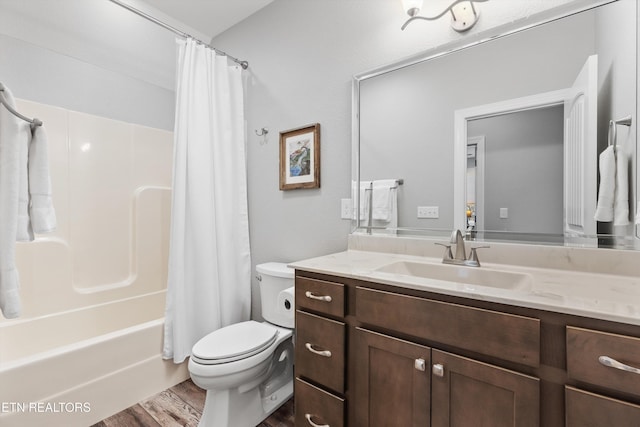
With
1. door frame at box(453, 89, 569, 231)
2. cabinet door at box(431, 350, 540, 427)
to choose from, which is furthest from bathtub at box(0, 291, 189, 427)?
door frame at box(453, 89, 569, 231)

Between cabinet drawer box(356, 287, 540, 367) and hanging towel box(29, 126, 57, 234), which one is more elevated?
hanging towel box(29, 126, 57, 234)

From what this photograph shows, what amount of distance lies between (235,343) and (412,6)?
6.18 ft

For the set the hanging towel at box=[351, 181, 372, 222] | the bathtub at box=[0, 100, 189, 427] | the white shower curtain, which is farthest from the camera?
the white shower curtain

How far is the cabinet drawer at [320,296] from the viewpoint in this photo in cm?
110

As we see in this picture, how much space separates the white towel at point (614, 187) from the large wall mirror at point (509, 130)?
2 cm

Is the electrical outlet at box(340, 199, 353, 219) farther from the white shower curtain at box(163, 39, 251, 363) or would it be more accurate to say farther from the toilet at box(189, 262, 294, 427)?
the white shower curtain at box(163, 39, 251, 363)

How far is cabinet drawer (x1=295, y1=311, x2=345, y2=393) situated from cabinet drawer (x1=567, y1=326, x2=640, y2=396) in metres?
0.66

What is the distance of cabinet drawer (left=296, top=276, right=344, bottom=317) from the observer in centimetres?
110

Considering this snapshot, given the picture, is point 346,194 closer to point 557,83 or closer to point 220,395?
point 557,83

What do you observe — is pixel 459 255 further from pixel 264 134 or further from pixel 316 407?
pixel 264 134

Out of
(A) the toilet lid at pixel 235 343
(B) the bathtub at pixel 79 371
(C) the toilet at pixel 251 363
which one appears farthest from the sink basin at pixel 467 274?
(B) the bathtub at pixel 79 371

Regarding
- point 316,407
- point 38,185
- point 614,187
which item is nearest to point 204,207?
point 38,185

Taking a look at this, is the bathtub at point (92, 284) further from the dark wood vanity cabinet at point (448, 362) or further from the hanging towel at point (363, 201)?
the hanging towel at point (363, 201)

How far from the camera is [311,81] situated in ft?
6.09
